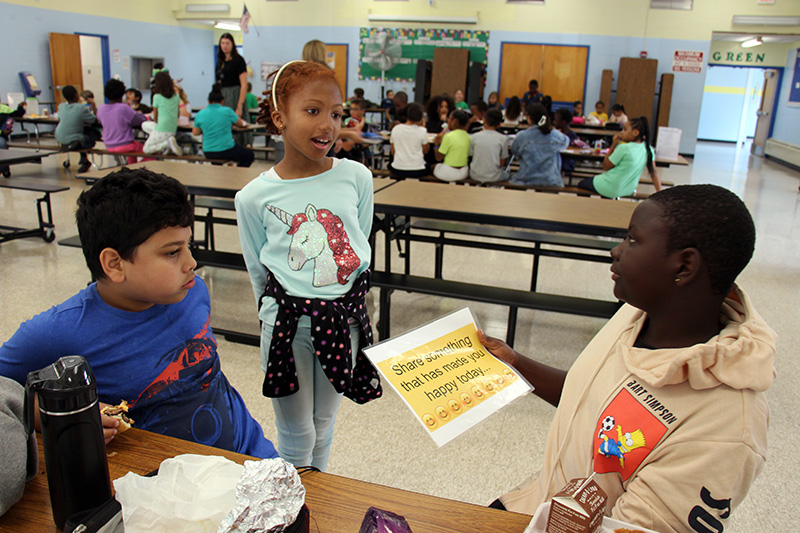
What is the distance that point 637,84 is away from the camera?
1216 centimetres

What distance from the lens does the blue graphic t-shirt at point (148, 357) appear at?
3.40ft

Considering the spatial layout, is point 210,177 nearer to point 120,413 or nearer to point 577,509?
point 120,413

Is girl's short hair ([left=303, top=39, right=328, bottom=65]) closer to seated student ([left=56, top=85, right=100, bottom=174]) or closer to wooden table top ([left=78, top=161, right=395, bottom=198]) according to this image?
wooden table top ([left=78, top=161, right=395, bottom=198])

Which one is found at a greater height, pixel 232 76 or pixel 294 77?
pixel 232 76

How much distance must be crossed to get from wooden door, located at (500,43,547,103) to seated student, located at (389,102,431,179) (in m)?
7.49

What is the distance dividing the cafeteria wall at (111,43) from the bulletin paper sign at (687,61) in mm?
12566

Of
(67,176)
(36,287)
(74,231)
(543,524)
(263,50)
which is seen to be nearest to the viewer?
(543,524)

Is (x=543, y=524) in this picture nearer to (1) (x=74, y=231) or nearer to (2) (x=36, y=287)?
(2) (x=36, y=287)

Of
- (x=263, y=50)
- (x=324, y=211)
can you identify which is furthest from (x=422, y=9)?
(x=324, y=211)

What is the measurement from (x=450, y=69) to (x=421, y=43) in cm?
168

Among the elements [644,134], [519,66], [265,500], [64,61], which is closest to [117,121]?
[644,134]

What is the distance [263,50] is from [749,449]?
14968mm

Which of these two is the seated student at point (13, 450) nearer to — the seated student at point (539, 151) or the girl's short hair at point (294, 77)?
the girl's short hair at point (294, 77)

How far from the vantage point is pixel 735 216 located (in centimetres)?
85
